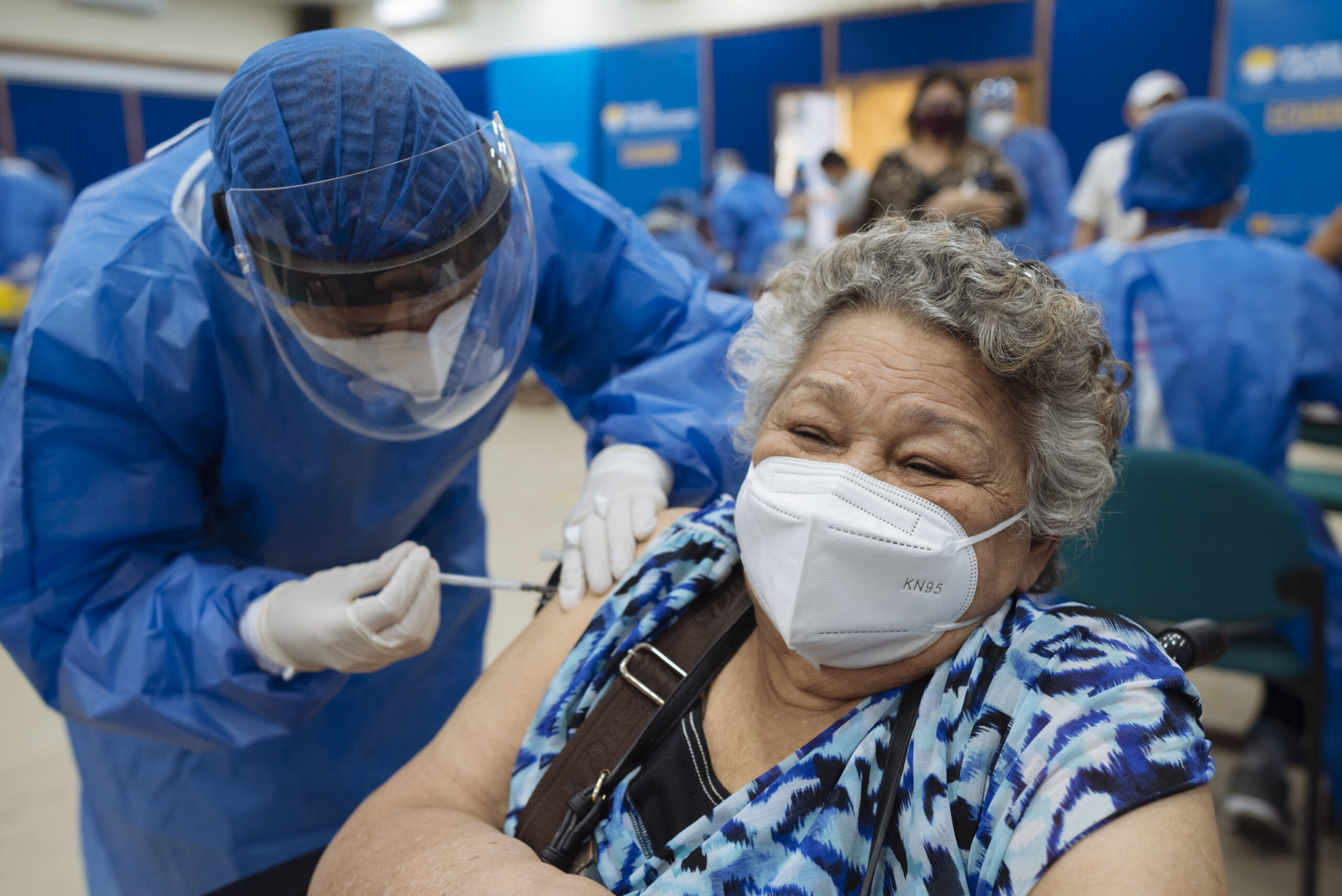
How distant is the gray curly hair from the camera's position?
0.96 metres

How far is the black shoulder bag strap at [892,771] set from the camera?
2.82 ft

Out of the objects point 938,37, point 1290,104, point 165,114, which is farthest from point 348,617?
point 165,114

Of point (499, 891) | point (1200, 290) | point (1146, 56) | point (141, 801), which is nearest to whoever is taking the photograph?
point (499, 891)

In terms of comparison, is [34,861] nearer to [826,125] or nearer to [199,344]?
[199,344]

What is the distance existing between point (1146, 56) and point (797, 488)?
24.6ft

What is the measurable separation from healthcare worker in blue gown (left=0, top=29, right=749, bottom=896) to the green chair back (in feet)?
3.01

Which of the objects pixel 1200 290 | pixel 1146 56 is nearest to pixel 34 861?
pixel 1200 290

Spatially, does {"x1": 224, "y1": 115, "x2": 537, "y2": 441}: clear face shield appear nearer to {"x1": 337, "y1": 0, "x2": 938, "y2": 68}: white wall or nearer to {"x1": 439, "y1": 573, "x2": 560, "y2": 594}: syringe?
{"x1": 439, "y1": 573, "x2": 560, "y2": 594}: syringe

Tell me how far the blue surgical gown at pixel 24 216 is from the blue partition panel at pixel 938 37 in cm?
674

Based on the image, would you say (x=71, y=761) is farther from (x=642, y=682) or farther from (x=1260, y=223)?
(x=1260, y=223)

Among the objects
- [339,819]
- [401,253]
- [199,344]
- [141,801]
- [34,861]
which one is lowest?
[34,861]

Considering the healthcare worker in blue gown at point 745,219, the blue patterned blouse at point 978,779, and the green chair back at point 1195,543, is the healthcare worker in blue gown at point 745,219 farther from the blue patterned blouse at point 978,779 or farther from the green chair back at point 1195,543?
the blue patterned blouse at point 978,779

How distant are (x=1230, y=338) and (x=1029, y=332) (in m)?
1.49

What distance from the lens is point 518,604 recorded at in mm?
3412
